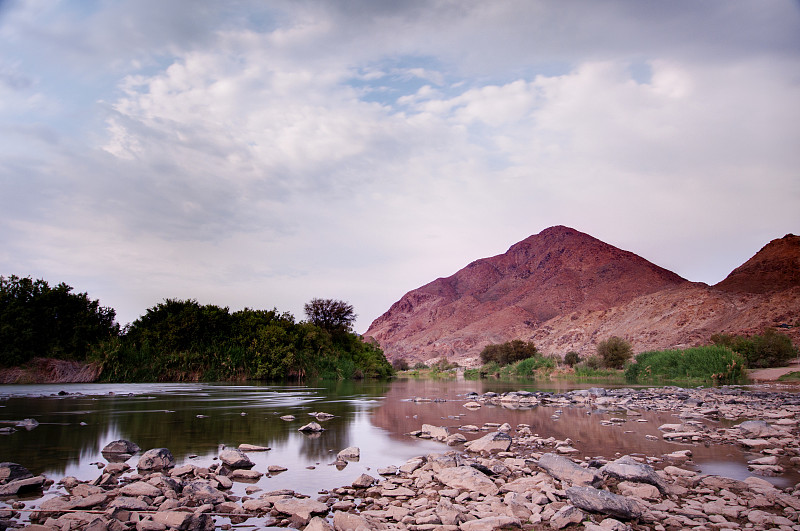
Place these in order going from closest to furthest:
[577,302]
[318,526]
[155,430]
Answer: [318,526] → [155,430] → [577,302]

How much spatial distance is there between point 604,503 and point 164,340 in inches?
1638

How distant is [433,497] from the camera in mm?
5559

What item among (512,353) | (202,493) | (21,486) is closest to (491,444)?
(202,493)

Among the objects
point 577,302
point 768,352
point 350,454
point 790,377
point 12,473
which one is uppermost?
point 577,302

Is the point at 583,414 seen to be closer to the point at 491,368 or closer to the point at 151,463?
the point at 151,463

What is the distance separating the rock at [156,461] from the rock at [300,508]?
2711 mm

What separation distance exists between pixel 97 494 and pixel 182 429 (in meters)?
6.22

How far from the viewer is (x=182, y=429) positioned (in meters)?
11.0

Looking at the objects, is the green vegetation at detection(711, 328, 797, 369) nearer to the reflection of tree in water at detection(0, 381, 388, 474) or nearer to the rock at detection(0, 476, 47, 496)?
the reflection of tree in water at detection(0, 381, 388, 474)

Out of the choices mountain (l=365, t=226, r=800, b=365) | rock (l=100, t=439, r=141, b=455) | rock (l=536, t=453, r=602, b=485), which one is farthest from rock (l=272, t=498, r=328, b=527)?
mountain (l=365, t=226, r=800, b=365)

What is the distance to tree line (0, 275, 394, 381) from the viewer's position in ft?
116

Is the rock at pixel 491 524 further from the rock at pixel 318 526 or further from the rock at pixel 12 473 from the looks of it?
the rock at pixel 12 473

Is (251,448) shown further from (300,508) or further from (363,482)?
(300,508)

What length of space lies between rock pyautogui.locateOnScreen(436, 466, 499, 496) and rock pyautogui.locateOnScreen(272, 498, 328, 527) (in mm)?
1756
